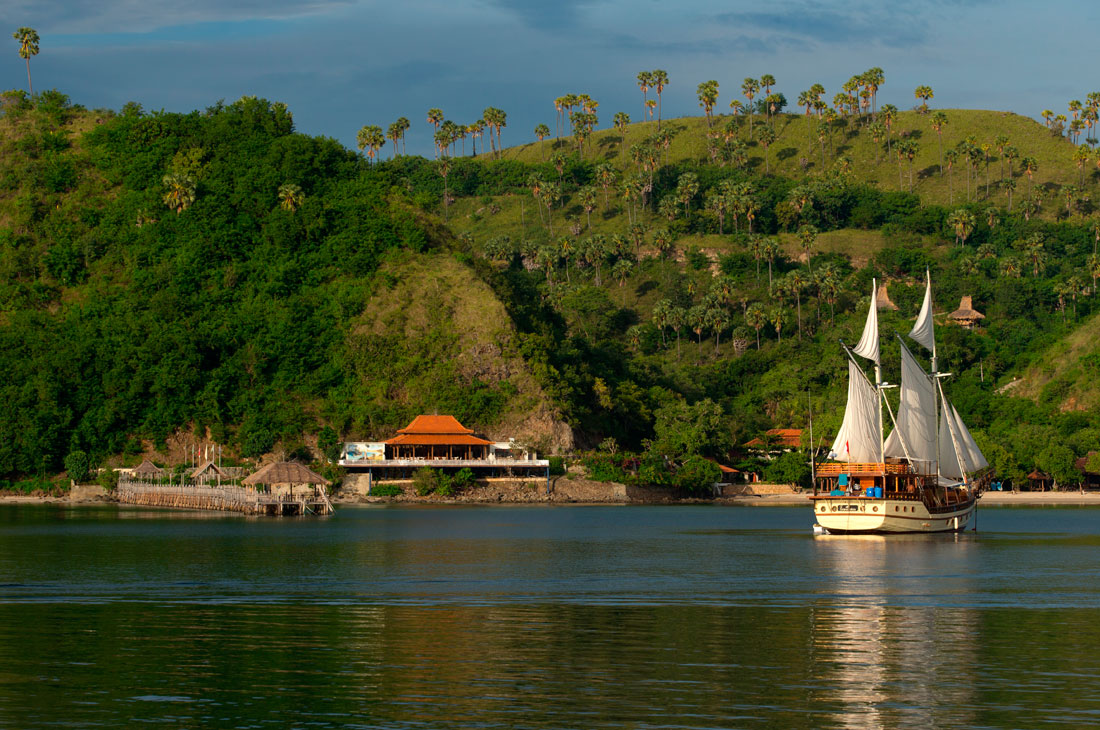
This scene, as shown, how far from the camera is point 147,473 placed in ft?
421

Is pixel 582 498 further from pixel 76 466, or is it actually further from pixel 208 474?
pixel 76 466

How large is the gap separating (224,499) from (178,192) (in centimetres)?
6356

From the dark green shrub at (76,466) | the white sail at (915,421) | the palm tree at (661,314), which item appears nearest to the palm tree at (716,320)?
the palm tree at (661,314)

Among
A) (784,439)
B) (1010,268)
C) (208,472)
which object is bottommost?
(208,472)

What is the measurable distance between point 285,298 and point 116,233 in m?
25.1

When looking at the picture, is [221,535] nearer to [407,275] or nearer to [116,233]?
[407,275]

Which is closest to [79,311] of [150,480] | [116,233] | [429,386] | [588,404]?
[116,233]

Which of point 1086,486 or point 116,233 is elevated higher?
point 116,233

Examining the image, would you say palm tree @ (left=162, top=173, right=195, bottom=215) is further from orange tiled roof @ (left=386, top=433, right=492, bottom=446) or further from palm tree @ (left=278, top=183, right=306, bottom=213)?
orange tiled roof @ (left=386, top=433, right=492, bottom=446)

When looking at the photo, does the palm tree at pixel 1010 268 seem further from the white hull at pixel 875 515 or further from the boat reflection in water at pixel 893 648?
the boat reflection in water at pixel 893 648

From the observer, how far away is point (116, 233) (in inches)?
6339

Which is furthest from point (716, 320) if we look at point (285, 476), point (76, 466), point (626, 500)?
point (285, 476)

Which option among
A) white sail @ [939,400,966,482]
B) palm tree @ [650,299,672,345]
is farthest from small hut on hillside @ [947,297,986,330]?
white sail @ [939,400,966,482]

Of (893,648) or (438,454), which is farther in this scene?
(438,454)
